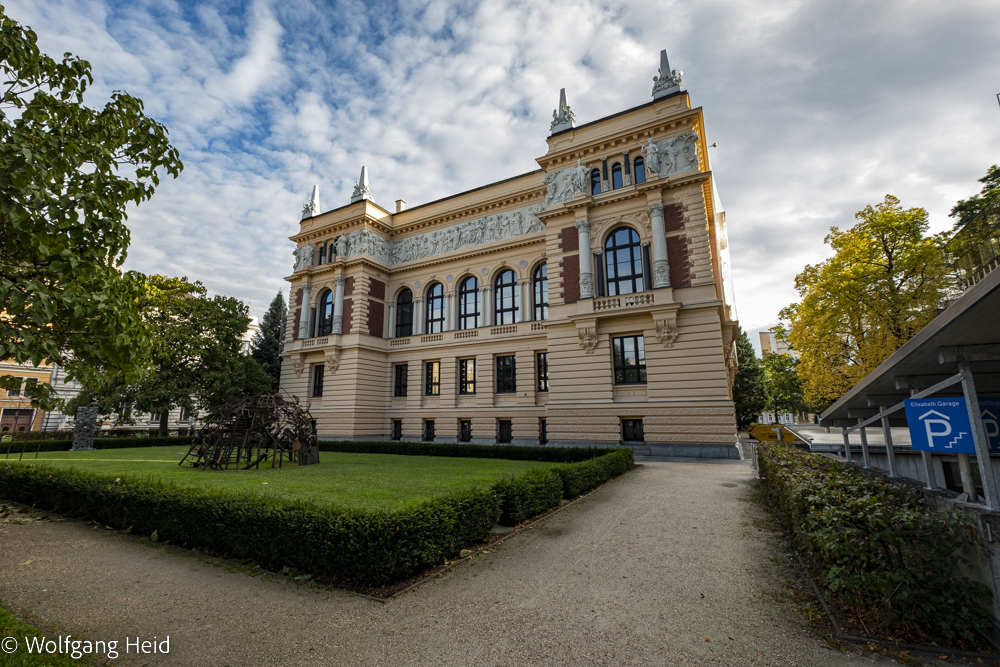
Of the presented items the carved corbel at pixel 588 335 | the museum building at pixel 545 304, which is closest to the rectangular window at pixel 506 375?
the museum building at pixel 545 304

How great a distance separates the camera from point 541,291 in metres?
29.9

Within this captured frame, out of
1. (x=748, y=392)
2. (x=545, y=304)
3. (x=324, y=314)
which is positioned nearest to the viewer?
(x=545, y=304)

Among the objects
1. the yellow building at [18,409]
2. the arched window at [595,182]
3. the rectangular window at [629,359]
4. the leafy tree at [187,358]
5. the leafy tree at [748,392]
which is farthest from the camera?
the leafy tree at [748,392]

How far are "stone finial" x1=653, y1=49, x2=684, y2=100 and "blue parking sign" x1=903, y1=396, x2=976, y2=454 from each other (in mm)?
24256

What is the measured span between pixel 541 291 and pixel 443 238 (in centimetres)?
980

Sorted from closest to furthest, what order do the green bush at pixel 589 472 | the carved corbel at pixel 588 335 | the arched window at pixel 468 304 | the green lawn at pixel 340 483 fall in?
the green lawn at pixel 340 483, the green bush at pixel 589 472, the carved corbel at pixel 588 335, the arched window at pixel 468 304

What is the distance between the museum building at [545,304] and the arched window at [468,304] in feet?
0.38

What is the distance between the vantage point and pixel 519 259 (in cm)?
3055

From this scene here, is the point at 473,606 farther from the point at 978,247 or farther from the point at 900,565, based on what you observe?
the point at 978,247

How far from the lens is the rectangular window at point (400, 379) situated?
34219mm

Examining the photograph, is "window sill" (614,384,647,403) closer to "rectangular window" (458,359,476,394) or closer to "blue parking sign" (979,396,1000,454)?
"rectangular window" (458,359,476,394)

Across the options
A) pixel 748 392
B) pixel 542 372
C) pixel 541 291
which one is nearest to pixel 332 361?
pixel 542 372

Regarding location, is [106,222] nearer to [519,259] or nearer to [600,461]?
[600,461]

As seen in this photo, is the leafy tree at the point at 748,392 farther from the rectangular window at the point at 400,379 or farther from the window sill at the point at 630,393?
the rectangular window at the point at 400,379
